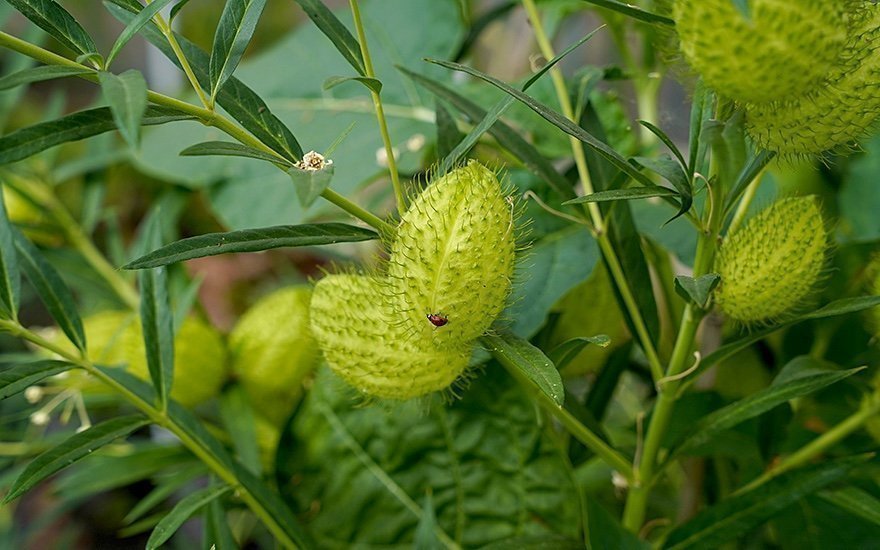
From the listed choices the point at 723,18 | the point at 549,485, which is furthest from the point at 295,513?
the point at 723,18

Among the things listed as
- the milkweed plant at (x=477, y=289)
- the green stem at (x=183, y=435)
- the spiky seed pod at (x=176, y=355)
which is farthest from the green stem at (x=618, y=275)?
the spiky seed pod at (x=176, y=355)

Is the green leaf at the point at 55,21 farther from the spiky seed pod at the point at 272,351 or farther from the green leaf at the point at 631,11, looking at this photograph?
the spiky seed pod at the point at 272,351

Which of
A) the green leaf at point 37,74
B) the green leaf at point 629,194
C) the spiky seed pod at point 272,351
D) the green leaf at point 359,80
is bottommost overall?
the spiky seed pod at point 272,351

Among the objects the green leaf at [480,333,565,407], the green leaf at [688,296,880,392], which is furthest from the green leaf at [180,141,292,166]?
the green leaf at [688,296,880,392]

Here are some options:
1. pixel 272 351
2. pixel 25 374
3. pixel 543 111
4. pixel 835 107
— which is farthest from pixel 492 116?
pixel 272 351

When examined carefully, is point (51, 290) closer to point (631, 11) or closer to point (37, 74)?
point (37, 74)
